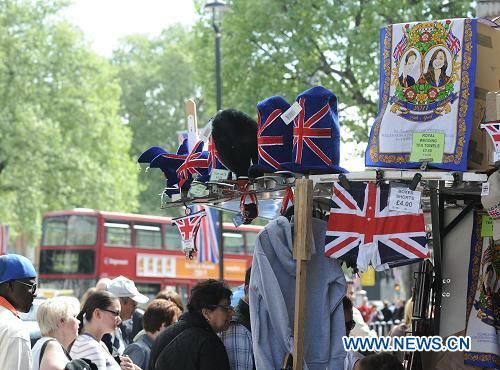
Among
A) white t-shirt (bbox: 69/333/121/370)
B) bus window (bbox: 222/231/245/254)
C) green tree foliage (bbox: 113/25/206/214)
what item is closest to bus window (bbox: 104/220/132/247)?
bus window (bbox: 222/231/245/254)

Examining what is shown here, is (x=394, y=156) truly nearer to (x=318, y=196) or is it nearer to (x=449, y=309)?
(x=318, y=196)

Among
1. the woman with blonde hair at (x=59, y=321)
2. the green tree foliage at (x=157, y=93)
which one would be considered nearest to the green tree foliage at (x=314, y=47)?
the woman with blonde hair at (x=59, y=321)

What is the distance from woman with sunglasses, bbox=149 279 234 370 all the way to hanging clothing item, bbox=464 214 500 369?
5.17 feet

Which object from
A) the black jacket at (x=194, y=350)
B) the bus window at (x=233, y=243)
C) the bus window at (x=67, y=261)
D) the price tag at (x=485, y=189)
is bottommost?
the bus window at (x=67, y=261)

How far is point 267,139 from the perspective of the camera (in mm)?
7133

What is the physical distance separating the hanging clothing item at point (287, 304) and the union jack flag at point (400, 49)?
3.90 feet

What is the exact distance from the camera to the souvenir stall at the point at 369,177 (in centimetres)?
665

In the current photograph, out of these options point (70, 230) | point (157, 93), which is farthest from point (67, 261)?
point (157, 93)

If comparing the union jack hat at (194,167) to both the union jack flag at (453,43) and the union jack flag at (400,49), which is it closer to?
the union jack flag at (400,49)

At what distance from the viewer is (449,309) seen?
7738 mm

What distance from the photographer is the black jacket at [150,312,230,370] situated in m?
7.25

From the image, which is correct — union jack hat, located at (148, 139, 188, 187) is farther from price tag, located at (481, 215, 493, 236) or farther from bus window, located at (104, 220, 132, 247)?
bus window, located at (104, 220, 132, 247)

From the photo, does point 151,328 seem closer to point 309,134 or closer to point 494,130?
point 309,134

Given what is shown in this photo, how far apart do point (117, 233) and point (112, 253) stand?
724 millimetres
